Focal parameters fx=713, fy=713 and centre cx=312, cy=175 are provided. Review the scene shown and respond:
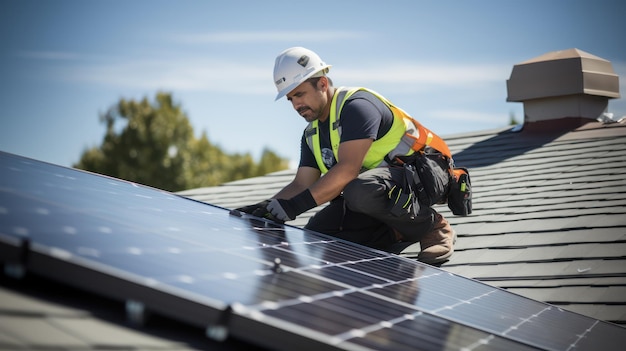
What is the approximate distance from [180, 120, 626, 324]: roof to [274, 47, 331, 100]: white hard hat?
1.70 meters

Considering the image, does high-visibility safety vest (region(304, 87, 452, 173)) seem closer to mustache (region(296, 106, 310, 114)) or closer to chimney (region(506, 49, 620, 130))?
mustache (region(296, 106, 310, 114))

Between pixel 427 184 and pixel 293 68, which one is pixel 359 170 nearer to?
pixel 427 184

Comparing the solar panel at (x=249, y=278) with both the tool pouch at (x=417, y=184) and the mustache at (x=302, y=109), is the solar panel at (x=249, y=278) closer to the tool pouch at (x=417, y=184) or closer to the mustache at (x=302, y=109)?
the tool pouch at (x=417, y=184)

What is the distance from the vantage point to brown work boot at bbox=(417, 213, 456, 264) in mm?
5570

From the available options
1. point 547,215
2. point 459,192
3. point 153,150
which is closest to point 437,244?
point 459,192

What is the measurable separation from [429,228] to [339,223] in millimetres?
745

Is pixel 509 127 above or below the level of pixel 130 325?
above

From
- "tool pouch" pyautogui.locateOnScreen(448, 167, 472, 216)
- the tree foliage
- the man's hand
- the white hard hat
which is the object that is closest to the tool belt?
"tool pouch" pyautogui.locateOnScreen(448, 167, 472, 216)

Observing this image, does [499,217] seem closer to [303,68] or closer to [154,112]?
[303,68]

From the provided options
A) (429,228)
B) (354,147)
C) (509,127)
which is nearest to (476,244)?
(429,228)

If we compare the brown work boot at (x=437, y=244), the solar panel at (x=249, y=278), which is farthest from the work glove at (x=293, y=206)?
the brown work boot at (x=437, y=244)

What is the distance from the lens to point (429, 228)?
577 centimetres

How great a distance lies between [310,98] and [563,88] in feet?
19.9

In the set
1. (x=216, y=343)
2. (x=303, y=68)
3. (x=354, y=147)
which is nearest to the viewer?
(x=216, y=343)
